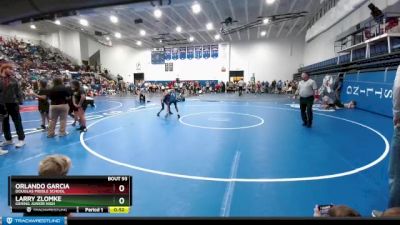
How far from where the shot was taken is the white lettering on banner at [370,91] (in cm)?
1066

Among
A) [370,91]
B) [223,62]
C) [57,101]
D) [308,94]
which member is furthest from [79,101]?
[223,62]

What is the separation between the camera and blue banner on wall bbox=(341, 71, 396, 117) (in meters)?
10.6

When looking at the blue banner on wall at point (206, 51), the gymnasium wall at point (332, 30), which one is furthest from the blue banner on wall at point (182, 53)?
the gymnasium wall at point (332, 30)


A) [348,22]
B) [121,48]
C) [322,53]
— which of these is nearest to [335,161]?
[348,22]

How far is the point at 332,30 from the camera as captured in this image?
826 inches

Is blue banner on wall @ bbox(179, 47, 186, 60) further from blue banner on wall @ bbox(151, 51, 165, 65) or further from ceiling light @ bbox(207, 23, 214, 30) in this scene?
ceiling light @ bbox(207, 23, 214, 30)

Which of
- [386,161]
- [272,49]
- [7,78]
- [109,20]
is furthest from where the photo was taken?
[272,49]

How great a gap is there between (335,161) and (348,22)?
15737 millimetres

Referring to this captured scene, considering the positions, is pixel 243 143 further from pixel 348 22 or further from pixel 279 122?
pixel 348 22

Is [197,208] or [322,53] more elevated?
[322,53]

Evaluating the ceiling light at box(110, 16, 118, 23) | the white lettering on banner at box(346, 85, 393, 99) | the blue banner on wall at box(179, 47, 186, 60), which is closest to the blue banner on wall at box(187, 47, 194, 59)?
the blue banner on wall at box(179, 47, 186, 60)

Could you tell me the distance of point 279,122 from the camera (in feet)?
32.0
